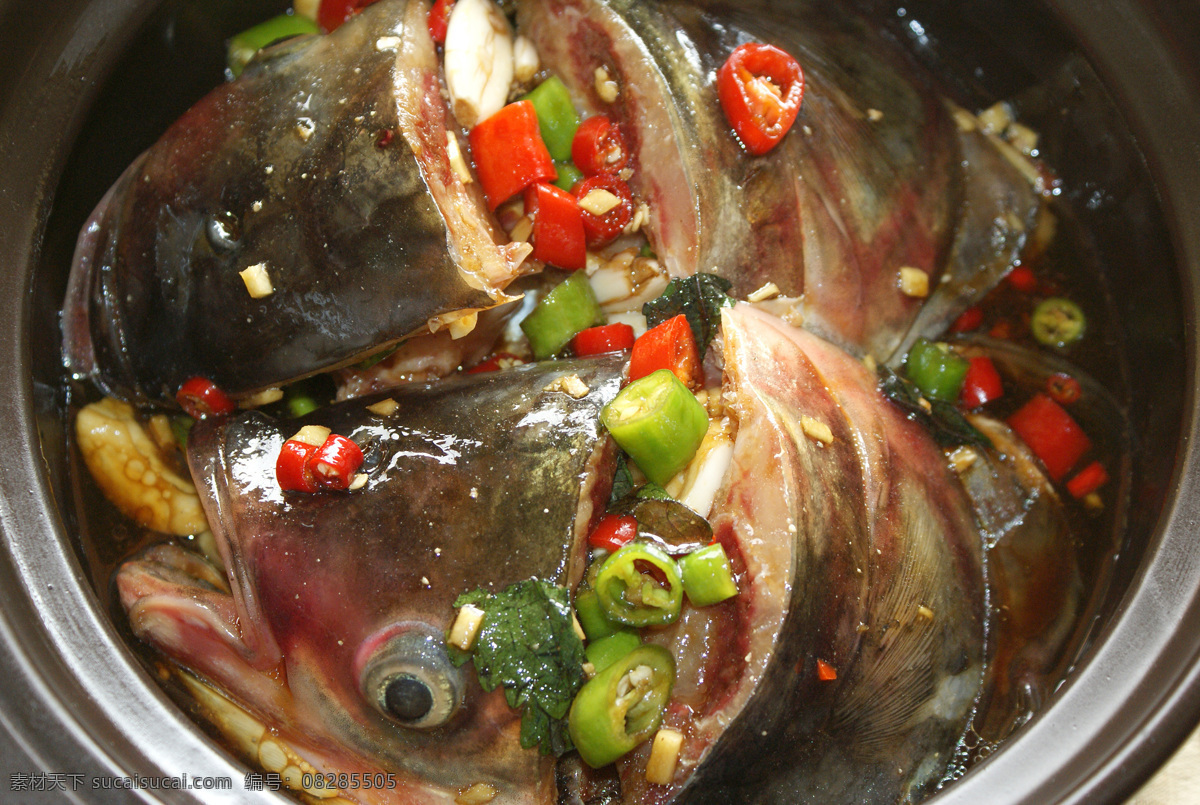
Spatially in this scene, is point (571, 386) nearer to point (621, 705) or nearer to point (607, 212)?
point (607, 212)

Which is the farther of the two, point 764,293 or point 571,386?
point 764,293

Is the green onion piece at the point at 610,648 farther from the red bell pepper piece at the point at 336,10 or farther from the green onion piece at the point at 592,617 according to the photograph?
the red bell pepper piece at the point at 336,10

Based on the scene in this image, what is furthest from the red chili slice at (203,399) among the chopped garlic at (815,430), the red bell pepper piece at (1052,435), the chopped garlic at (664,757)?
the red bell pepper piece at (1052,435)

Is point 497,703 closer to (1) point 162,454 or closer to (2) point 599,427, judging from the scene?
(2) point 599,427

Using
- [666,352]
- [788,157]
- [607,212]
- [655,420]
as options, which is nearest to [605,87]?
[607,212]

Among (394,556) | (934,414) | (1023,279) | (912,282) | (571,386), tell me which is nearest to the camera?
(394,556)

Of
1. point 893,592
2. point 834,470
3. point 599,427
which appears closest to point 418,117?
point 599,427

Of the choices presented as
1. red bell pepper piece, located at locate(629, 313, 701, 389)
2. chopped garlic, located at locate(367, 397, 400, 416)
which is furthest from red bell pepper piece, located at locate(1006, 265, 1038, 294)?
chopped garlic, located at locate(367, 397, 400, 416)

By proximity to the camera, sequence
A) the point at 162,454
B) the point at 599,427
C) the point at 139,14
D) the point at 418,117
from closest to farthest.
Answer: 1. the point at 599,427
2. the point at 418,117
3. the point at 139,14
4. the point at 162,454
